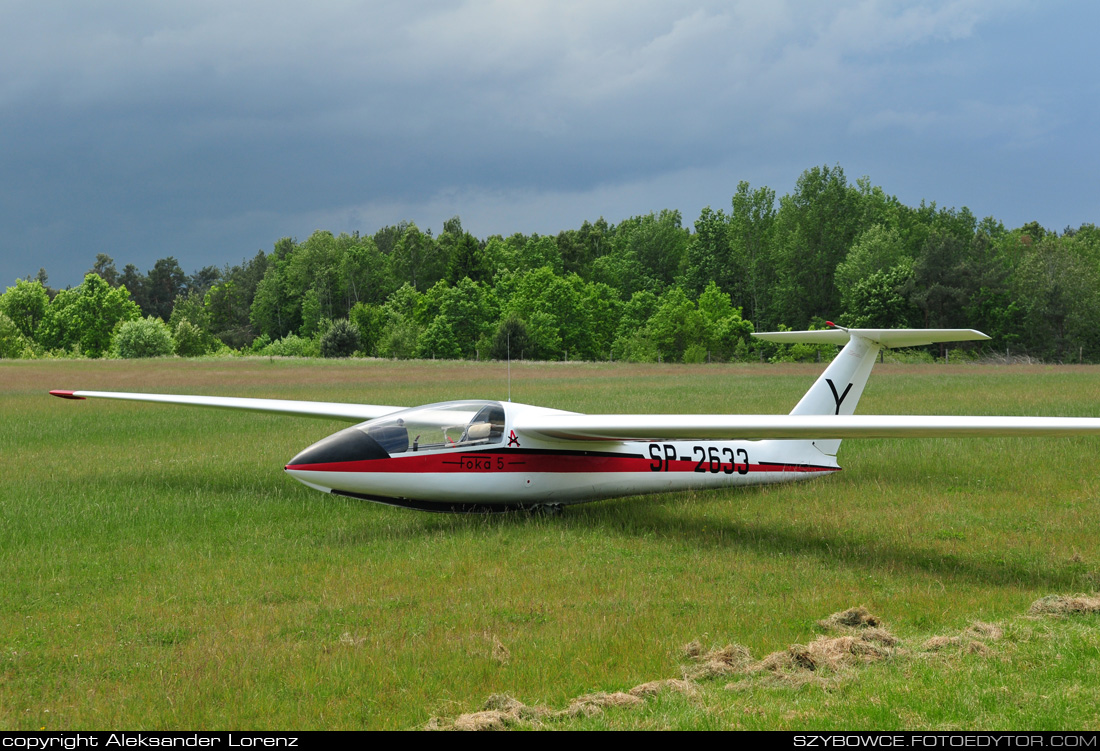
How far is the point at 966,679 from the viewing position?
6449 millimetres

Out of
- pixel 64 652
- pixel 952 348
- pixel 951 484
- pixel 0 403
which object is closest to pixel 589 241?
pixel 952 348

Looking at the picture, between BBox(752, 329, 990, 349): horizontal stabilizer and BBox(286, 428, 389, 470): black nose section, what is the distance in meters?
6.30

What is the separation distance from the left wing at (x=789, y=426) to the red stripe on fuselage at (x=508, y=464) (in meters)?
0.37

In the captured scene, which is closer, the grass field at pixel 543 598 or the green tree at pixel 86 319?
the grass field at pixel 543 598

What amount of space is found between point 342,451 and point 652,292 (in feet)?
334

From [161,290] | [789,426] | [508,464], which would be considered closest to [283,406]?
[508,464]

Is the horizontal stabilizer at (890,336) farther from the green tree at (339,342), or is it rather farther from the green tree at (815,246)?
the green tree at (815,246)

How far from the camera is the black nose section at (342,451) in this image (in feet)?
37.1

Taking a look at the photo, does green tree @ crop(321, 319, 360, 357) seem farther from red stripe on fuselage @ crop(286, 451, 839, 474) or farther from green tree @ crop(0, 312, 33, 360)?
red stripe on fuselage @ crop(286, 451, 839, 474)

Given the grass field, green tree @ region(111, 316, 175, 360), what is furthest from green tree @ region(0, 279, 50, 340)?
the grass field

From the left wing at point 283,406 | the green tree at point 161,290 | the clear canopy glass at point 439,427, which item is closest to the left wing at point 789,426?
the clear canopy glass at point 439,427

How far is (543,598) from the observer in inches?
357

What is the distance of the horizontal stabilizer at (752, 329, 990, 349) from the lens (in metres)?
13.2

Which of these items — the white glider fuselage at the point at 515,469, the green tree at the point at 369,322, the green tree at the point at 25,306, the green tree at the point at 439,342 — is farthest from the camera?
the green tree at the point at 25,306
